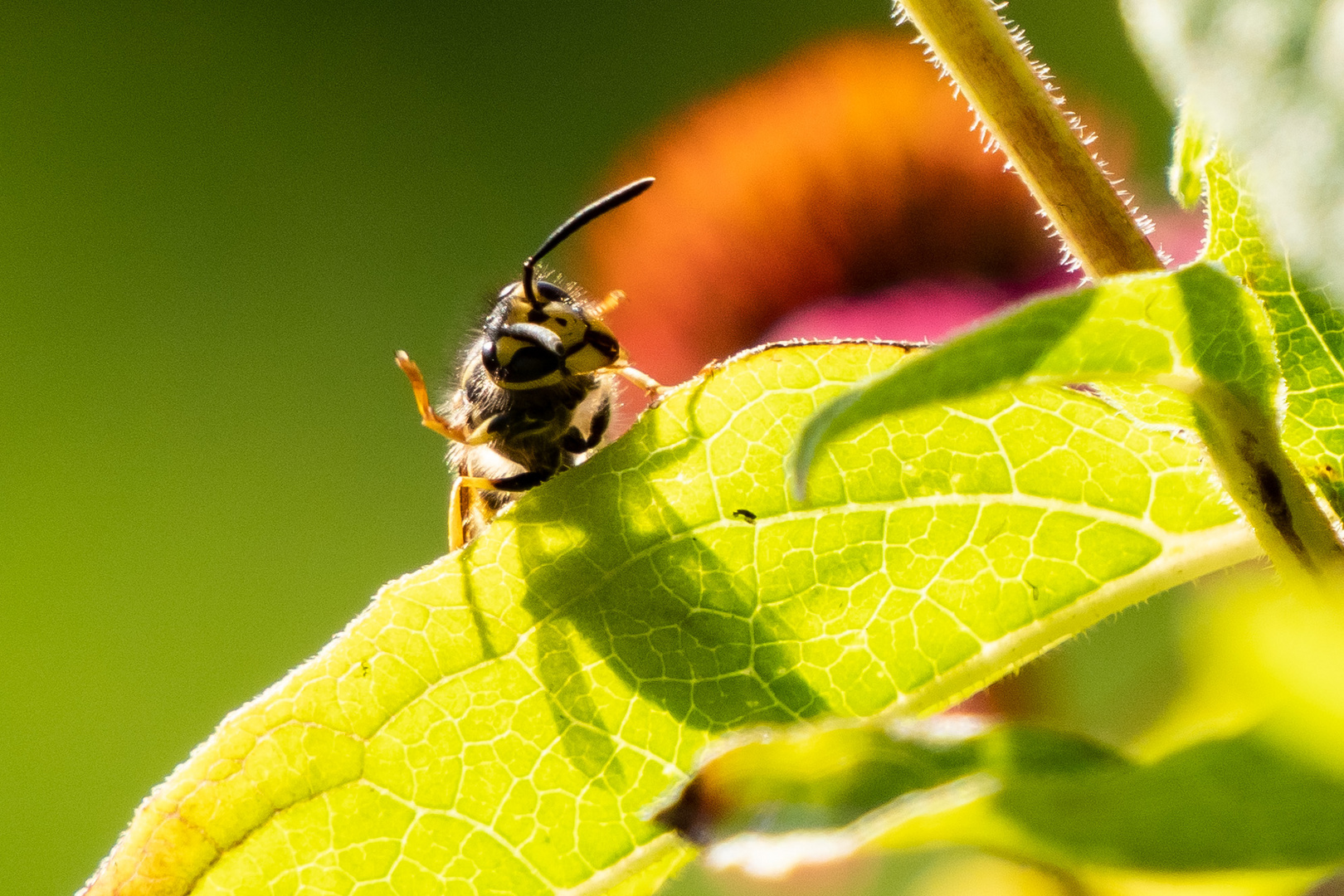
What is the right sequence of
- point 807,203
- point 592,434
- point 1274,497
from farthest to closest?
1. point 807,203
2. point 592,434
3. point 1274,497

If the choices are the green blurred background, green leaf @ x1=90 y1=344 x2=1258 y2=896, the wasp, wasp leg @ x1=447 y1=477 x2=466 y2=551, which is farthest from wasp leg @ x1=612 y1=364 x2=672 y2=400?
the green blurred background

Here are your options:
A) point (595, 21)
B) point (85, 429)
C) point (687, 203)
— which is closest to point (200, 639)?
point (85, 429)

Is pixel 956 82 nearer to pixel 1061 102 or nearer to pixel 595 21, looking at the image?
pixel 1061 102

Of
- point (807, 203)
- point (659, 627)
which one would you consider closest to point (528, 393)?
point (659, 627)

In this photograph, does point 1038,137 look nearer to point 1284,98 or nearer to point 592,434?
point 1284,98

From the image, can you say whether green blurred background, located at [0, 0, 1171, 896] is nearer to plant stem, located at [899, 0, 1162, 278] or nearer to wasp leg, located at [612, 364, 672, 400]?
Answer: wasp leg, located at [612, 364, 672, 400]

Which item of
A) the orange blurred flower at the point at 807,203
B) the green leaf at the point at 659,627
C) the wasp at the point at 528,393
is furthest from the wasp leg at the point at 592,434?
the orange blurred flower at the point at 807,203
